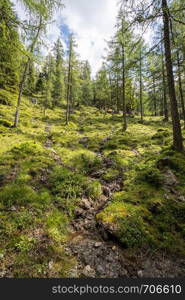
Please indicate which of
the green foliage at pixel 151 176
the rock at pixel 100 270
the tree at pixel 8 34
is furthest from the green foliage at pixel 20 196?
the tree at pixel 8 34

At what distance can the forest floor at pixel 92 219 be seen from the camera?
366 centimetres

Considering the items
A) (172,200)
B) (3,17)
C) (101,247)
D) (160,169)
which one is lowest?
(101,247)

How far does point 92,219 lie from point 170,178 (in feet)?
12.9

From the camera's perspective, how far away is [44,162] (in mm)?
8961

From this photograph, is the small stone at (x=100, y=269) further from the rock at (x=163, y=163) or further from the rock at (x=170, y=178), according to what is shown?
the rock at (x=163, y=163)

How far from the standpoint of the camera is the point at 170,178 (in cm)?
670

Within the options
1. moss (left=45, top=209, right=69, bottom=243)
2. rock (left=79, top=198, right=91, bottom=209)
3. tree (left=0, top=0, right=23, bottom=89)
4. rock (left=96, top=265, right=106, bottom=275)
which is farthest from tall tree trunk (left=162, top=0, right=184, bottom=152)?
tree (left=0, top=0, right=23, bottom=89)

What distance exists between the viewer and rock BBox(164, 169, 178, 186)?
6.47 metres

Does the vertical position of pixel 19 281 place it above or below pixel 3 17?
below

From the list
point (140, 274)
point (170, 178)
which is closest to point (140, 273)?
point (140, 274)

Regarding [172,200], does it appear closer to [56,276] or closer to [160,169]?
[160,169]

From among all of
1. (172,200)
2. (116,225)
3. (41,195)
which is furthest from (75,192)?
(172,200)

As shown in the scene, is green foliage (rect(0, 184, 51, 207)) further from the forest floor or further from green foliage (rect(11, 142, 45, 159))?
green foliage (rect(11, 142, 45, 159))

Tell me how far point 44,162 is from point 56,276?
6311mm
